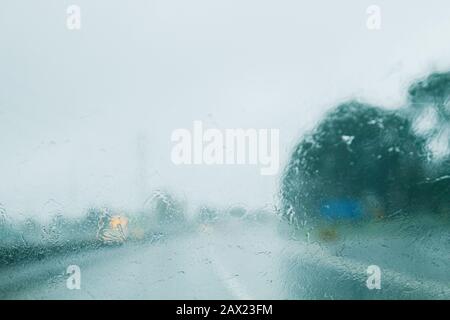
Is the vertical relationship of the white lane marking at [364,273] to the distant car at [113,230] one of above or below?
below

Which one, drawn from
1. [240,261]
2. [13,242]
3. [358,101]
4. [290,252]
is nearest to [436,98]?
[358,101]

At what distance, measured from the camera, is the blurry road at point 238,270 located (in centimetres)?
266

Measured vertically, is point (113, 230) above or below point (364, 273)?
above

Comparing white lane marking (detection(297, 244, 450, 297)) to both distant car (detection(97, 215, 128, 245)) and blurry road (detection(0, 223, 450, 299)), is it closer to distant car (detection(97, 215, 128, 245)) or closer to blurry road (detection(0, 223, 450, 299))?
blurry road (detection(0, 223, 450, 299))

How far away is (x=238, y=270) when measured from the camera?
2828mm

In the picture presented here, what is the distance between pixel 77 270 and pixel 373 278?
1.64 m

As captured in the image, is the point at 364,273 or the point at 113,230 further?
the point at 364,273

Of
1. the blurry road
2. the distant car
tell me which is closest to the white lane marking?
the blurry road

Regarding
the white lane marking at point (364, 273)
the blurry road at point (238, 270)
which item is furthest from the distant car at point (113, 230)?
the white lane marking at point (364, 273)

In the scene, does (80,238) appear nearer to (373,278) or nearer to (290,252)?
(290,252)

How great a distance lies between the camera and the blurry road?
8.71 ft

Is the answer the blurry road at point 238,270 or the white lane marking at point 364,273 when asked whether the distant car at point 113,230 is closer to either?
the blurry road at point 238,270

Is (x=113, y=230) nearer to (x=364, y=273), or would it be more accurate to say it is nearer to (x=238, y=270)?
(x=238, y=270)

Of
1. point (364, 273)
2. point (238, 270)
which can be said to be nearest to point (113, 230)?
point (238, 270)
